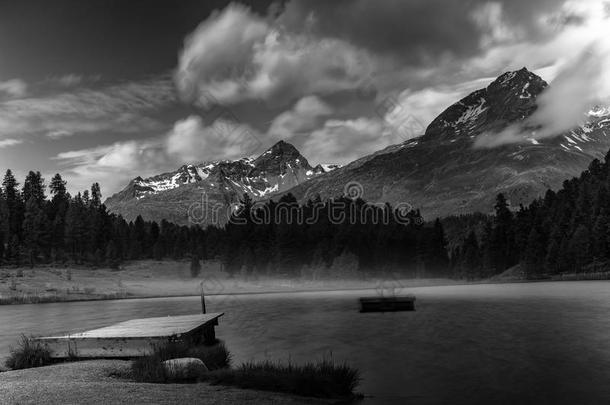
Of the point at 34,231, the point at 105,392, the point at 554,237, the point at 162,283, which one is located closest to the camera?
the point at 105,392

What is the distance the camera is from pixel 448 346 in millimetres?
37094

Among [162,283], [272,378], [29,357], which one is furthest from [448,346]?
[162,283]

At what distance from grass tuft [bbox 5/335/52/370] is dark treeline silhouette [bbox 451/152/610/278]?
518ft

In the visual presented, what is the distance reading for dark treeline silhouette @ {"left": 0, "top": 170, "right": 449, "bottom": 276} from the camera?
154 m

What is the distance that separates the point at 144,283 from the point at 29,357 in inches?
4730

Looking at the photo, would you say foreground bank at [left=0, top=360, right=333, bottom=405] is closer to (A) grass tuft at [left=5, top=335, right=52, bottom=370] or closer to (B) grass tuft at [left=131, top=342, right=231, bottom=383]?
(B) grass tuft at [left=131, top=342, right=231, bottom=383]

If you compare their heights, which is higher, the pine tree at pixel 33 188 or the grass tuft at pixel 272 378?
the pine tree at pixel 33 188

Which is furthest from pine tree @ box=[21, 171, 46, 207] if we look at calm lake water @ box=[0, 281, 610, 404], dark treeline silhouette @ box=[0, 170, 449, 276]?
calm lake water @ box=[0, 281, 610, 404]

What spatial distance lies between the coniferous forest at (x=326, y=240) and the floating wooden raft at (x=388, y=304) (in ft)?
269

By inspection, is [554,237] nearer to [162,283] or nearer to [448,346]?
[162,283]

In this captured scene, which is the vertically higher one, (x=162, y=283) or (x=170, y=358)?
(x=170, y=358)

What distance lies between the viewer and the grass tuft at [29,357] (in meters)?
26.0

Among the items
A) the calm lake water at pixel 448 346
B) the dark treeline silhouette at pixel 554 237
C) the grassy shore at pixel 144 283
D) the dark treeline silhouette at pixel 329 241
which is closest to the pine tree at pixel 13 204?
the grassy shore at pixel 144 283

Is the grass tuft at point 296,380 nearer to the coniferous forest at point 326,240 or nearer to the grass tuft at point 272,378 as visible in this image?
the grass tuft at point 272,378
